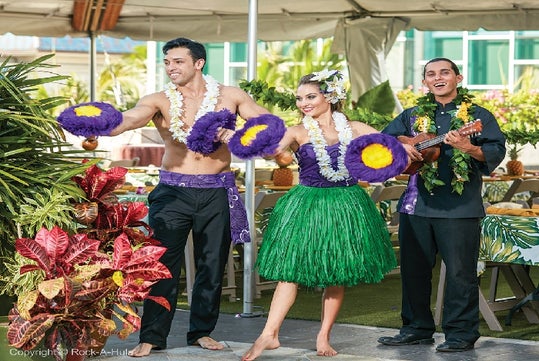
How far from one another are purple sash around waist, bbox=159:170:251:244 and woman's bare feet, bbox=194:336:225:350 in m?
0.52

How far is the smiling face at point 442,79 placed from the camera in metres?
6.20

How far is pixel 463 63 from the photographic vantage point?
22.8 m

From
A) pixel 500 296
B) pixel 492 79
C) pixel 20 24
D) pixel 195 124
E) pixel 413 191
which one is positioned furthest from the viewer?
pixel 492 79

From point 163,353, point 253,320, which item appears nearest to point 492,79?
point 253,320

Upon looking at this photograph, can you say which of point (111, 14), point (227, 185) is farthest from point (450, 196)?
point (111, 14)

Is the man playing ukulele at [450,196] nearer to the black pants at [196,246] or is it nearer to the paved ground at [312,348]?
the paved ground at [312,348]

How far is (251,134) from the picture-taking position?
5520 millimetres

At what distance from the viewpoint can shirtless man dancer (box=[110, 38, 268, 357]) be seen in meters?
6.08

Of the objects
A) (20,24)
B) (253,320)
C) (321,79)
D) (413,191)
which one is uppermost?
(20,24)

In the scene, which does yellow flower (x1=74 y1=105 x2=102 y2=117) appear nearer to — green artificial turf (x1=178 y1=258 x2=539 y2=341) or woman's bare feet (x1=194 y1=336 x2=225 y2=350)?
woman's bare feet (x1=194 y1=336 x2=225 y2=350)

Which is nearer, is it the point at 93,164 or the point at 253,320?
the point at 93,164

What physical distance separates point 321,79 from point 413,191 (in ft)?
2.66

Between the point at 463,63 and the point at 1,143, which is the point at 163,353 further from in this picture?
the point at 463,63

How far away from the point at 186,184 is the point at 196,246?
38 cm
